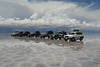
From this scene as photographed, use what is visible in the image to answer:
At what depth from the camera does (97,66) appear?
22.3 feet

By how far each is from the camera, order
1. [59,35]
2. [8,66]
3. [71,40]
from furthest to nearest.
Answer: [59,35] → [71,40] → [8,66]

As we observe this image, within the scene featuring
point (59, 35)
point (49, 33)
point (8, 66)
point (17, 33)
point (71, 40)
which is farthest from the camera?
point (17, 33)

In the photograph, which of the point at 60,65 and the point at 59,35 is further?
the point at 59,35

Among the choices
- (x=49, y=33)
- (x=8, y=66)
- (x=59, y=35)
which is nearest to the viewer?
(x=8, y=66)

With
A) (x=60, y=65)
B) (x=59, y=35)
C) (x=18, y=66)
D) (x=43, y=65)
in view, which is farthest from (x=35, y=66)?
(x=59, y=35)

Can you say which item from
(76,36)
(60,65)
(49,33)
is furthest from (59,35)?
(60,65)

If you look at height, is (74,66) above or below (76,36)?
below

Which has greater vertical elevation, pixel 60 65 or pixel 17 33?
pixel 17 33

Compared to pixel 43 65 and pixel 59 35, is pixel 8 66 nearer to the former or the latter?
pixel 43 65

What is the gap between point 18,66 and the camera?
6738 mm

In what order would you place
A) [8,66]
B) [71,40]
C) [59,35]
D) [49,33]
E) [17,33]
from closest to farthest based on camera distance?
[8,66]
[71,40]
[59,35]
[49,33]
[17,33]

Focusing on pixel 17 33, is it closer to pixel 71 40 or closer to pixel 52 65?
pixel 71 40

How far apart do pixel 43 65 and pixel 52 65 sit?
65 cm

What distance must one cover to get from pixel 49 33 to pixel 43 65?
22.5 m
